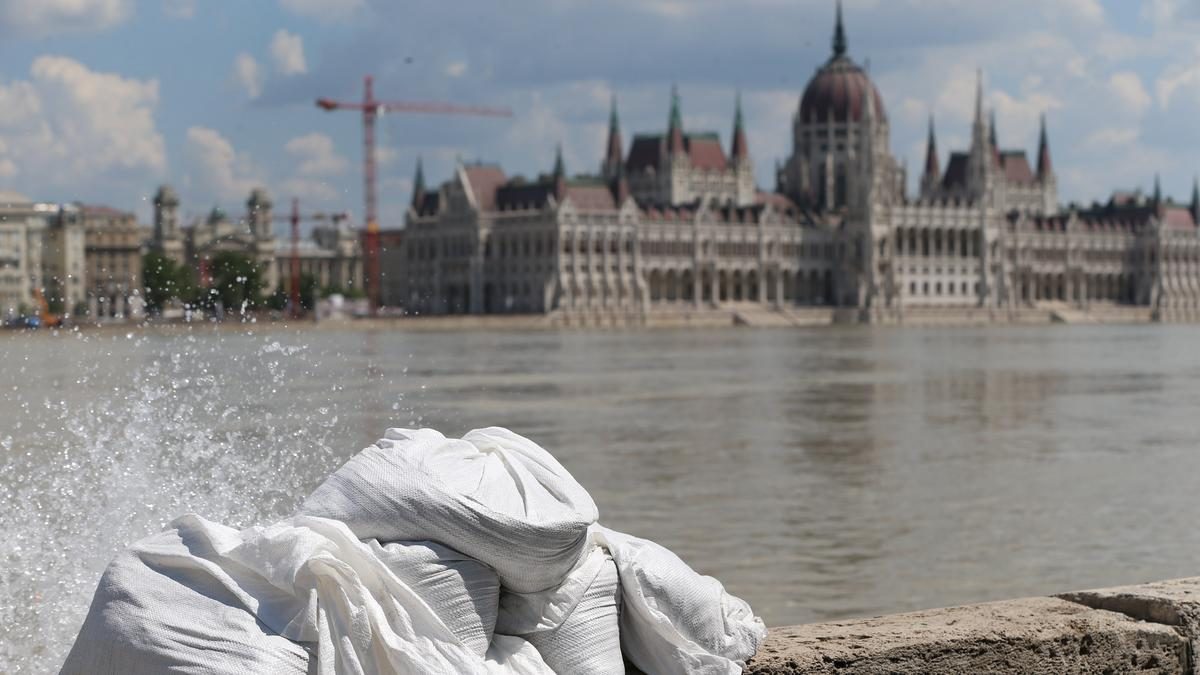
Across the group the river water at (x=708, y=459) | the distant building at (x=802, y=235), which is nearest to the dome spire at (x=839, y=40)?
the distant building at (x=802, y=235)

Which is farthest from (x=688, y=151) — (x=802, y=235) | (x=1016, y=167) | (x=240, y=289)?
(x=240, y=289)

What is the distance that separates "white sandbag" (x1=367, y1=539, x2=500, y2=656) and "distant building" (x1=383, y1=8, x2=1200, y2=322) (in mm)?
→ 109026

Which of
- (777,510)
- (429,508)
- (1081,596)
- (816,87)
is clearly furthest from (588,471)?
(816,87)

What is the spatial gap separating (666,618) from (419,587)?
2.07 ft

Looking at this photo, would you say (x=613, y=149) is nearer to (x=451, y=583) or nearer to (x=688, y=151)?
(x=688, y=151)

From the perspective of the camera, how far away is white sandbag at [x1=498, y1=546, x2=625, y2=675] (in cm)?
366

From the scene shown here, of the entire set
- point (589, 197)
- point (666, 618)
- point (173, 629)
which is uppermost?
point (589, 197)

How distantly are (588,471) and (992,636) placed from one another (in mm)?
14393

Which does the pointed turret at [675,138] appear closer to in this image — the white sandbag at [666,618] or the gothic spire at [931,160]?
the gothic spire at [931,160]

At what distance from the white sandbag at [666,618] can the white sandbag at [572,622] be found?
0.27ft

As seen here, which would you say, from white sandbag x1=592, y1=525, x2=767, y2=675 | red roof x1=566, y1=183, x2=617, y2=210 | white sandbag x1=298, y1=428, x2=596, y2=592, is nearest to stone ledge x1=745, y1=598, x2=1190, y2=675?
white sandbag x1=592, y1=525, x2=767, y2=675

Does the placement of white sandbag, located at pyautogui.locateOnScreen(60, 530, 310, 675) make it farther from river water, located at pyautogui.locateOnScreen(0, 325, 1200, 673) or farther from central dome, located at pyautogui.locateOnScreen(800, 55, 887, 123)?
central dome, located at pyautogui.locateOnScreen(800, 55, 887, 123)

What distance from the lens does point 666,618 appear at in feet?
12.5

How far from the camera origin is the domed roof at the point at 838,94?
141 m
